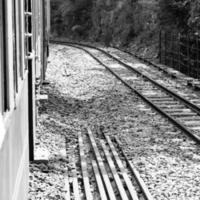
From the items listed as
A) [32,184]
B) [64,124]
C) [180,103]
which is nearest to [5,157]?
[32,184]

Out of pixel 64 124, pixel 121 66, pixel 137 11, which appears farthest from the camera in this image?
pixel 137 11

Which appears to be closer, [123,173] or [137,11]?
[123,173]

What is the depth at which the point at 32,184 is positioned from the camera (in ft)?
23.1

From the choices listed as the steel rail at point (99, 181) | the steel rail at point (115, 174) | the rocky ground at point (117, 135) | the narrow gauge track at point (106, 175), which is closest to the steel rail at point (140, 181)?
the narrow gauge track at point (106, 175)

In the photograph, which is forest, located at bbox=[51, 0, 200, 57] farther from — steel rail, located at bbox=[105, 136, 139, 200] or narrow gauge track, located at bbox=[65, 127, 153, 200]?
narrow gauge track, located at bbox=[65, 127, 153, 200]

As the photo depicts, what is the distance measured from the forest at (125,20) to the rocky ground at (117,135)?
830cm

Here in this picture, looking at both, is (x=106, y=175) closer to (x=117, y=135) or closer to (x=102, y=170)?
(x=102, y=170)

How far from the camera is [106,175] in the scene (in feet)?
24.8

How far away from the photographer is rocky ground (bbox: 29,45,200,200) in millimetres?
7227

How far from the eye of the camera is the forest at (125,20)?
26766 mm

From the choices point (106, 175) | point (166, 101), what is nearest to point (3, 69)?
point (106, 175)

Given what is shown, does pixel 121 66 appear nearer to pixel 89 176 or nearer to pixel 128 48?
pixel 128 48

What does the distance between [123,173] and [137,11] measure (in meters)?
31.1

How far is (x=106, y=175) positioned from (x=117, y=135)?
114 inches
